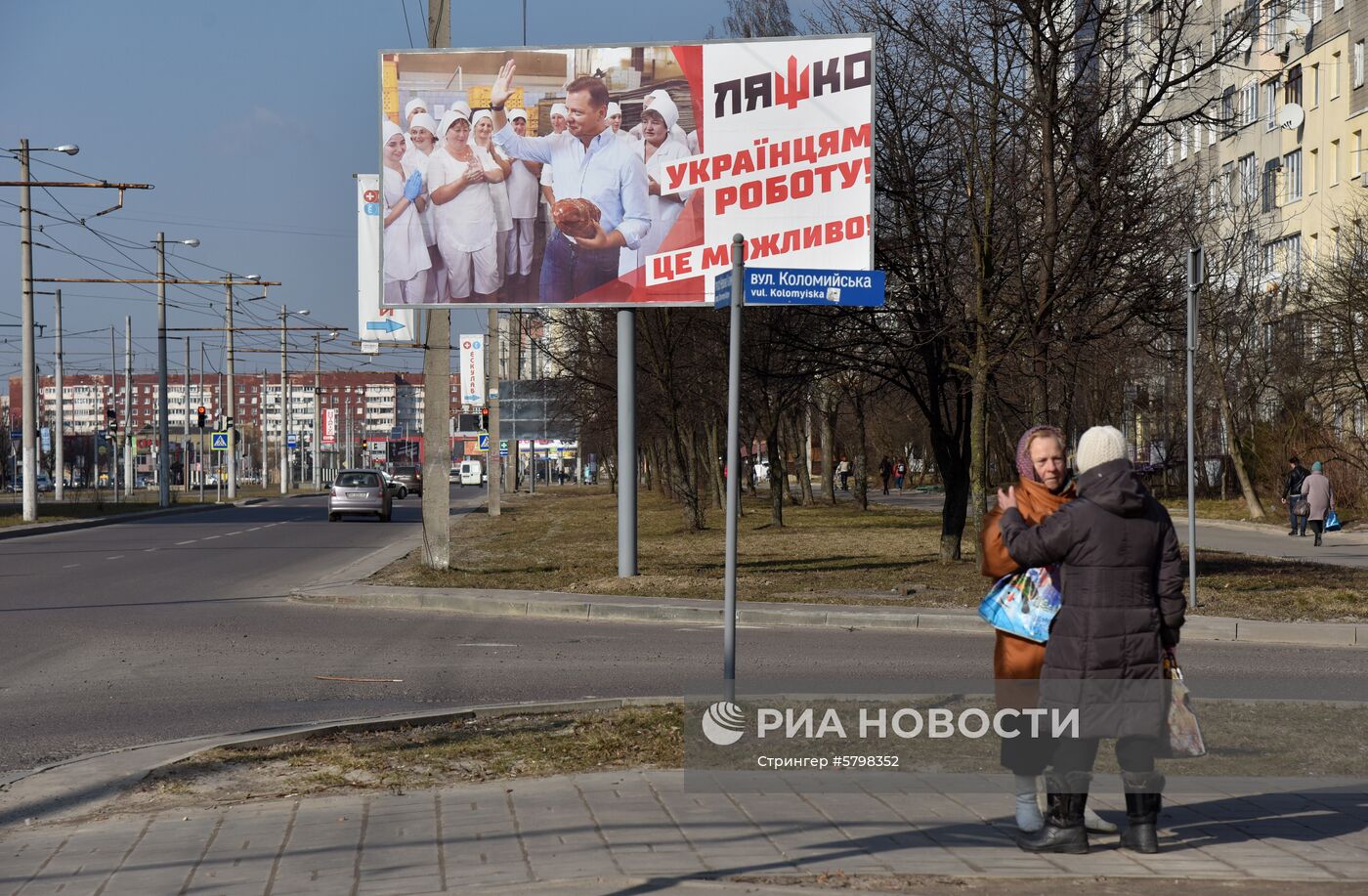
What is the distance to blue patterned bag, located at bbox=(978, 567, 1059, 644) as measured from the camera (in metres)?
5.51

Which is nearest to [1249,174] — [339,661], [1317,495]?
[1317,495]

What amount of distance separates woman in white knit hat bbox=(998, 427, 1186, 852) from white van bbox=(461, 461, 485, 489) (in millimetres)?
108711

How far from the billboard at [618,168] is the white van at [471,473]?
9501 cm

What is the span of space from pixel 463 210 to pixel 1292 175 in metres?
44.6

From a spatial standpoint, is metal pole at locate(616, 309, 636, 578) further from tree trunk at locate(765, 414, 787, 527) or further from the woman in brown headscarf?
tree trunk at locate(765, 414, 787, 527)

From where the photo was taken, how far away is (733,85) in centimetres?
1828

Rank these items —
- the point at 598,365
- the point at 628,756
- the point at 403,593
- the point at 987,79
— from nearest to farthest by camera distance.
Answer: the point at 628,756
the point at 403,593
the point at 987,79
the point at 598,365

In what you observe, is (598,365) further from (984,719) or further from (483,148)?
(984,719)

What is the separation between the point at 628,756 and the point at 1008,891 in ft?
9.04

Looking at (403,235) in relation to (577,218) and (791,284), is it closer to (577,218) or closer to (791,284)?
(577,218)

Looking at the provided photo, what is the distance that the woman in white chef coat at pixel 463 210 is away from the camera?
18656 mm

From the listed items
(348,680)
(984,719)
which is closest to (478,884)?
(984,719)

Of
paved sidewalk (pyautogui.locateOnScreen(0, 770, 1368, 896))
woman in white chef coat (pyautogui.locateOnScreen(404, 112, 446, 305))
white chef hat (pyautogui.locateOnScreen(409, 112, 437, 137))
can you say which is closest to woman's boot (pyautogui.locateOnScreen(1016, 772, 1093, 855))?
paved sidewalk (pyautogui.locateOnScreen(0, 770, 1368, 896))

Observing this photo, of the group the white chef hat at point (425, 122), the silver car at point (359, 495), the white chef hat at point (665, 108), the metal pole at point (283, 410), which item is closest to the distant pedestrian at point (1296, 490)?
the white chef hat at point (665, 108)
